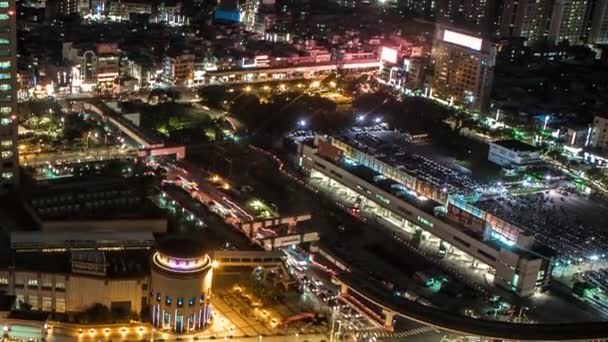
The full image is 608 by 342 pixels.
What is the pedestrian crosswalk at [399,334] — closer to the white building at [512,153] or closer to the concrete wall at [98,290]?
the concrete wall at [98,290]

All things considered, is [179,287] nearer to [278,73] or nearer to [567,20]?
[278,73]

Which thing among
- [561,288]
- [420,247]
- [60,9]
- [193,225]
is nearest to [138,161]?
[193,225]

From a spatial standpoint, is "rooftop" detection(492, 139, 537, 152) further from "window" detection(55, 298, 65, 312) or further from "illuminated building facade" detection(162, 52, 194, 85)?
"window" detection(55, 298, 65, 312)

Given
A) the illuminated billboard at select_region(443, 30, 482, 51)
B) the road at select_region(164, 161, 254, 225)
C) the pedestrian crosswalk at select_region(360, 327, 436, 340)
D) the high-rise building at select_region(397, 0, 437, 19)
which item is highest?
the illuminated billboard at select_region(443, 30, 482, 51)

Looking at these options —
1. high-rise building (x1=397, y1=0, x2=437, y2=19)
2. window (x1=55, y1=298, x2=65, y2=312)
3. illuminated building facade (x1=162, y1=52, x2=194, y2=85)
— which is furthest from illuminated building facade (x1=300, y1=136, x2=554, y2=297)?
high-rise building (x1=397, y1=0, x2=437, y2=19)

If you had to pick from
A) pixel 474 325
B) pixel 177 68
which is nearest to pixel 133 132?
pixel 177 68

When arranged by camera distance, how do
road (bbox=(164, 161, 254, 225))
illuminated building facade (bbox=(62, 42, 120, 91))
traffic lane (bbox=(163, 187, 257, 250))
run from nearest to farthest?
traffic lane (bbox=(163, 187, 257, 250)) → road (bbox=(164, 161, 254, 225)) → illuminated building facade (bbox=(62, 42, 120, 91))
